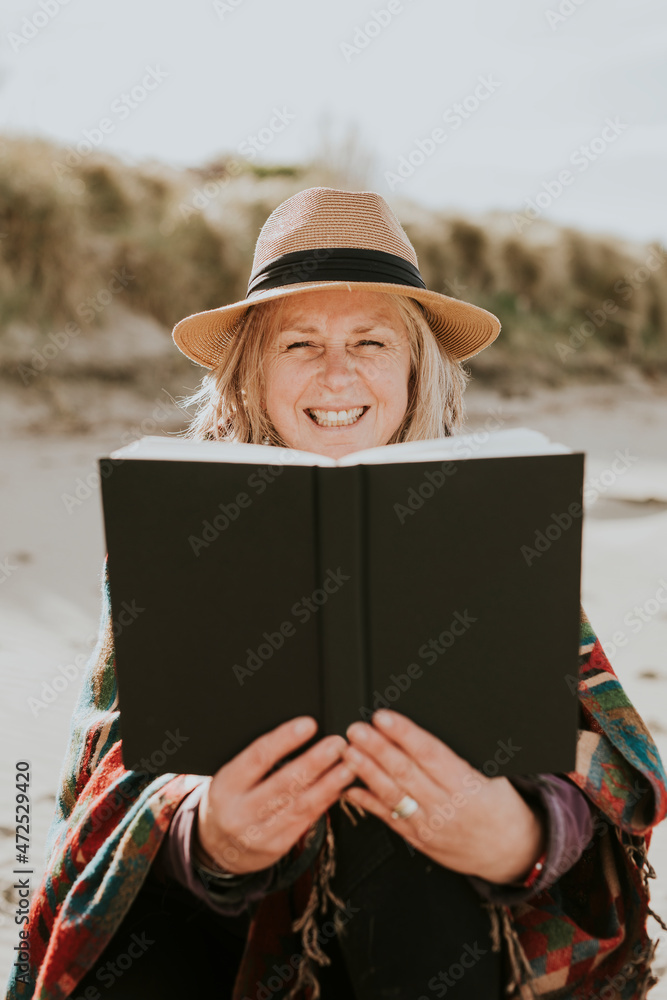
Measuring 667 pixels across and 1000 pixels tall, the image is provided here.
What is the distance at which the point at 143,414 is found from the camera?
10.4 m

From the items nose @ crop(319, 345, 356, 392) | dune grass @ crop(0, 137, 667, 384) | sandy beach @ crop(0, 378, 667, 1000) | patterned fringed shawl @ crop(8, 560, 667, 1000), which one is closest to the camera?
patterned fringed shawl @ crop(8, 560, 667, 1000)

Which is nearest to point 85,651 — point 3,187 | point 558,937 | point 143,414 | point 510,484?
point 558,937

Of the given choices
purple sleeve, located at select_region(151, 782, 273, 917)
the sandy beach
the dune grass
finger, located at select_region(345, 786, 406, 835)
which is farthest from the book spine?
the dune grass

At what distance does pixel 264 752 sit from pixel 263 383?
3.48 feet

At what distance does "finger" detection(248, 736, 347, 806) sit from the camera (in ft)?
3.79

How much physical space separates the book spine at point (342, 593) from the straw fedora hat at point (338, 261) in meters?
0.78

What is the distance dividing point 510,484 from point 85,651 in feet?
13.4

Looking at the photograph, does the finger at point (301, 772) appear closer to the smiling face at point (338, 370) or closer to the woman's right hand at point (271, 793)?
the woman's right hand at point (271, 793)

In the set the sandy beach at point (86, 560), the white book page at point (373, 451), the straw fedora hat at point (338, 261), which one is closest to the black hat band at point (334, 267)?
the straw fedora hat at point (338, 261)

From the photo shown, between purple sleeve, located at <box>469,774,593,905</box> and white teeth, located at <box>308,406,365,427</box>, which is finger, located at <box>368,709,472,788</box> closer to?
purple sleeve, located at <box>469,774,593,905</box>

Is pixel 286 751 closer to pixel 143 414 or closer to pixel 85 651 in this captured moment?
pixel 85 651

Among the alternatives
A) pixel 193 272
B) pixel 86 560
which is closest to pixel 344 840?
pixel 86 560

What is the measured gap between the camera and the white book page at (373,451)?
113 centimetres

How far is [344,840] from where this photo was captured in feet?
4.63
